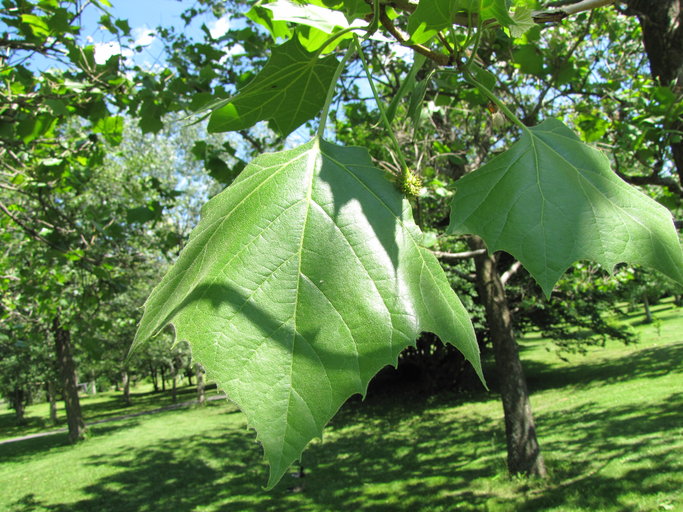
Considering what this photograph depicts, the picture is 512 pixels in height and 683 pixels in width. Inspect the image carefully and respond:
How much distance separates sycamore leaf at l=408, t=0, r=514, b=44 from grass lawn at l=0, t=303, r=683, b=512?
20.8 feet

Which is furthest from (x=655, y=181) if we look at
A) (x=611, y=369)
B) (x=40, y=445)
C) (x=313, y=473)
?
(x=40, y=445)

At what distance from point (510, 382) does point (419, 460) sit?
3.66 meters

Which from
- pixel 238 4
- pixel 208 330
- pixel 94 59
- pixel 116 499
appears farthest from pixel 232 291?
pixel 116 499

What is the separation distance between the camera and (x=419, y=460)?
9859mm

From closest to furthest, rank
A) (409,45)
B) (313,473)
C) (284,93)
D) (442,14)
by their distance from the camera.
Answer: (442,14) → (409,45) → (284,93) → (313,473)

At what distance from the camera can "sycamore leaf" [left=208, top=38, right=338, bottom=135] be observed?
3.32ft

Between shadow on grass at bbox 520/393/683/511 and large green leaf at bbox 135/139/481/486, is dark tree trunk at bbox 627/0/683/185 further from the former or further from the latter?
shadow on grass at bbox 520/393/683/511

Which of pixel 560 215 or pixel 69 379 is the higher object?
pixel 560 215

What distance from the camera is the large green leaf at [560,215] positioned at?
792 mm

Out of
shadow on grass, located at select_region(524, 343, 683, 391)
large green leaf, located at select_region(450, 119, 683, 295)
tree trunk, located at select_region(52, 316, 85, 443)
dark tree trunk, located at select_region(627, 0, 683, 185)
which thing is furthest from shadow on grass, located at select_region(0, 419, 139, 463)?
large green leaf, located at select_region(450, 119, 683, 295)

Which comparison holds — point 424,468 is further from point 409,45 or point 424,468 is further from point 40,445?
point 40,445

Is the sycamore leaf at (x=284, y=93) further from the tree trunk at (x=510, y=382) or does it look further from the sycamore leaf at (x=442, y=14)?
the tree trunk at (x=510, y=382)

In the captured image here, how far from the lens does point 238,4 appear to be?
277 inches

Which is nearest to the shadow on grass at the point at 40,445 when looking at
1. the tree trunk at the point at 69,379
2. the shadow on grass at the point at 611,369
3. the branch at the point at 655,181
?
the tree trunk at the point at 69,379
